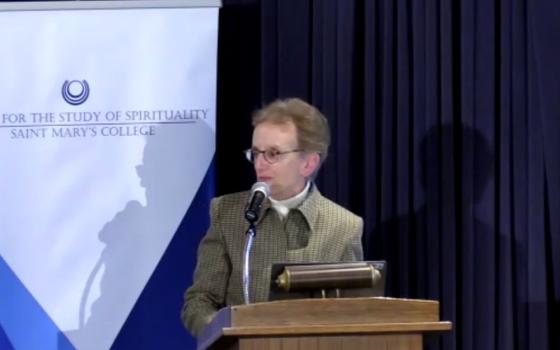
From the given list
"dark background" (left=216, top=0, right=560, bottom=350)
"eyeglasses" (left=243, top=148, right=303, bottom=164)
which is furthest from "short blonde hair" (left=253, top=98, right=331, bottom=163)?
"dark background" (left=216, top=0, right=560, bottom=350)

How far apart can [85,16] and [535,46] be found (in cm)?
153

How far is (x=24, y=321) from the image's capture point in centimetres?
335

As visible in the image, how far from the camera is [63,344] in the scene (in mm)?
3332

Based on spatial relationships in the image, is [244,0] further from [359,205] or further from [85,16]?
[359,205]

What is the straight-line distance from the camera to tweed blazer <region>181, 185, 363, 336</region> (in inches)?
114

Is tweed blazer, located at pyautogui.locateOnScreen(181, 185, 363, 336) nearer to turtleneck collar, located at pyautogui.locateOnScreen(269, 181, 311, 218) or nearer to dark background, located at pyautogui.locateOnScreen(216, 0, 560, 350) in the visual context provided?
turtleneck collar, located at pyautogui.locateOnScreen(269, 181, 311, 218)

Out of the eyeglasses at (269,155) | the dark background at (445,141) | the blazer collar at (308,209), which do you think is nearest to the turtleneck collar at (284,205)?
the blazer collar at (308,209)

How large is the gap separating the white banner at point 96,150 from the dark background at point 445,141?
364 mm

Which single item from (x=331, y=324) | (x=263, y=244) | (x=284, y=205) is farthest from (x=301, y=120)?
(x=331, y=324)

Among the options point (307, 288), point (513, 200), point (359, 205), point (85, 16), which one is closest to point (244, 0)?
point (85, 16)

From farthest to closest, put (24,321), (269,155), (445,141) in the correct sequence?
(445,141)
(24,321)
(269,155)

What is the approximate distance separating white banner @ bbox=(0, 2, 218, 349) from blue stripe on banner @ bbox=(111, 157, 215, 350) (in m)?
0.03

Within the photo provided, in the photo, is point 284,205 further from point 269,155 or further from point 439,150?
point 439,150

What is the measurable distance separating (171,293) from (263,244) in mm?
572
